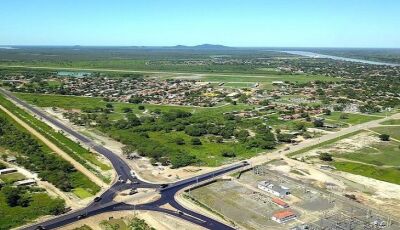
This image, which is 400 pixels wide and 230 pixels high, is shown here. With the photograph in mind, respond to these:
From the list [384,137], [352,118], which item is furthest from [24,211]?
→ [352,118]

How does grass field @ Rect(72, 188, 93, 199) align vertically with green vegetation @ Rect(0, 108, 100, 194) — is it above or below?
below

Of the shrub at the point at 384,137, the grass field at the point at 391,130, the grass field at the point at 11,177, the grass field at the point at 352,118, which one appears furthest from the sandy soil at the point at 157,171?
the grass field at the point at 352,118

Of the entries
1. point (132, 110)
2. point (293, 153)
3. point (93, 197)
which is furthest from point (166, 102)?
point (93, 197)

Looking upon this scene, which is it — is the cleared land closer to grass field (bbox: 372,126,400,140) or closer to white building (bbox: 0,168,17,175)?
grass field (bbox: 372,126,400,140)

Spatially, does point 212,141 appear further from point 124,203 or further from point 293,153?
point 124,203

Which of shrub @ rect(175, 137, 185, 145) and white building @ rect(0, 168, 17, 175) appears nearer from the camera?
white building @ rect(0, 168, 17, 175)

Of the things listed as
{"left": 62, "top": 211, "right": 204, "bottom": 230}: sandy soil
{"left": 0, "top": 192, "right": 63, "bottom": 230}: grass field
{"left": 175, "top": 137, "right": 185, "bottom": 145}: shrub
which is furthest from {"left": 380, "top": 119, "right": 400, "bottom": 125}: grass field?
{"left": 0, "top": 192, "right": 63, "bottom": 230}: grass field
